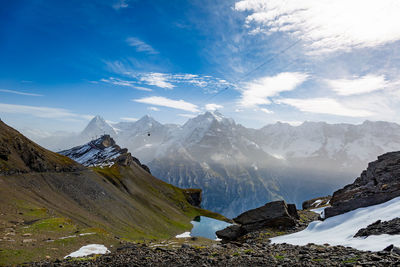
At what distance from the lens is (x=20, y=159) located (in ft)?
286

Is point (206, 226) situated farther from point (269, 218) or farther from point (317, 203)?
point (269, 218)

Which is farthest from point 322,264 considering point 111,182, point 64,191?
point 111,182

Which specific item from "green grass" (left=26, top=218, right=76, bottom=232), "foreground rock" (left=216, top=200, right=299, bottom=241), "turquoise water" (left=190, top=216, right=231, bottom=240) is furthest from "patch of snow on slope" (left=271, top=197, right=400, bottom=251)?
"turquoise water" (left=190, top=216, right=231, bottom=240)

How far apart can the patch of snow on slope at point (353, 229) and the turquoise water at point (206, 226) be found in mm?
105609

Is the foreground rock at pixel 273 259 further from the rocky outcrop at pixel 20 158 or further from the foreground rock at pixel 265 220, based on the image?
the rocky outcrop at pixel 20 158

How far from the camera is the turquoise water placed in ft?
431

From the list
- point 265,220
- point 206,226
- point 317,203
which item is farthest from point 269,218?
point 206,226

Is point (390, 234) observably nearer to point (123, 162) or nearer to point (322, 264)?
point (322, 264)

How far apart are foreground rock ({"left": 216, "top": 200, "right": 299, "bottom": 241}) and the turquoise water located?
91.9m

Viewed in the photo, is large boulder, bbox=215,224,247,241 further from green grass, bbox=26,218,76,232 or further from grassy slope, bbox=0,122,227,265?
green grass, bbox=26,218,76,232

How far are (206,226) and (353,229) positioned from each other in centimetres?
13525

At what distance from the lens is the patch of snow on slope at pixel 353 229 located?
18989mm

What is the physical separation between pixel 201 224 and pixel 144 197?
44.1 meters

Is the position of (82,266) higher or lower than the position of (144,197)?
higher
